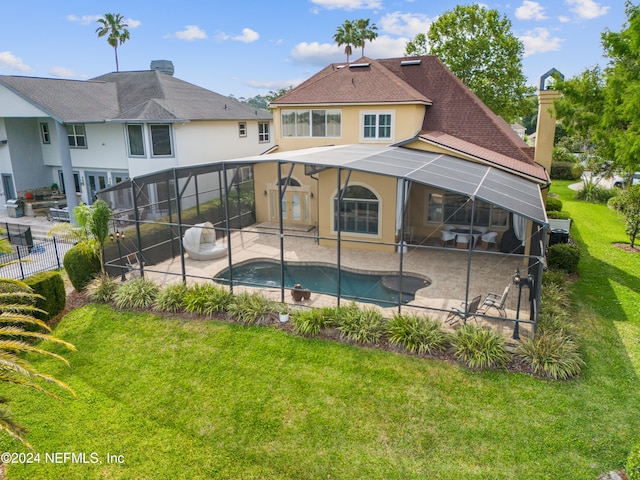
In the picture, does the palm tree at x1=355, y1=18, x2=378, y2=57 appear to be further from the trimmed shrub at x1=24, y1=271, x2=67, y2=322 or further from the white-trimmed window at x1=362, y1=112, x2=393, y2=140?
the trimmed shrub at x1=24, y1=271, x2=67, y2=322

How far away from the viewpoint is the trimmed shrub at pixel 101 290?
15.0 meters

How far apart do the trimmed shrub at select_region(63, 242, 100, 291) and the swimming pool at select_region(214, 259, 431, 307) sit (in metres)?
4.45

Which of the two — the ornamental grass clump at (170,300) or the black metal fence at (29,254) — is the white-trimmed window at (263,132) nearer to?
the black metal fence at (29,254)

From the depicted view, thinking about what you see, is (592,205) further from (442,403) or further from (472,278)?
(442,403)

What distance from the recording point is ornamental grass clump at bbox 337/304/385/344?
12.0m

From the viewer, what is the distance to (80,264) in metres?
15.7

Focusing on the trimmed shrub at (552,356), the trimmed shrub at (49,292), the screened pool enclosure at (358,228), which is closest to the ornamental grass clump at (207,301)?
the screened pool enclosure at (358,228)

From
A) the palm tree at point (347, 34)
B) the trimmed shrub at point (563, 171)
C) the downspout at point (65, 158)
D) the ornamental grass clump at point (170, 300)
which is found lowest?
the ornamental grass clump at point (170, 300)

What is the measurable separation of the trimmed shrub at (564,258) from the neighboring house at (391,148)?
3.99ft

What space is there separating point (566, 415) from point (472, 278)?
7.19 m

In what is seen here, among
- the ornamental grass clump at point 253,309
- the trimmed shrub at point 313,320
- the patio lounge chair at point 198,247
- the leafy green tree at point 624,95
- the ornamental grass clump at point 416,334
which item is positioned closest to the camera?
the ornamental grass clump at point 416,334

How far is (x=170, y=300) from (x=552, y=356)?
10.8 meters

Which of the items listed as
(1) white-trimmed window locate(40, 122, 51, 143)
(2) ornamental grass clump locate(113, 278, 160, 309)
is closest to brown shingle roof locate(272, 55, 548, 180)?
(2) ornamental grass clump locate(113, 278, 160, 309)

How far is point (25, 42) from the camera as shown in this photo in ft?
88.6
